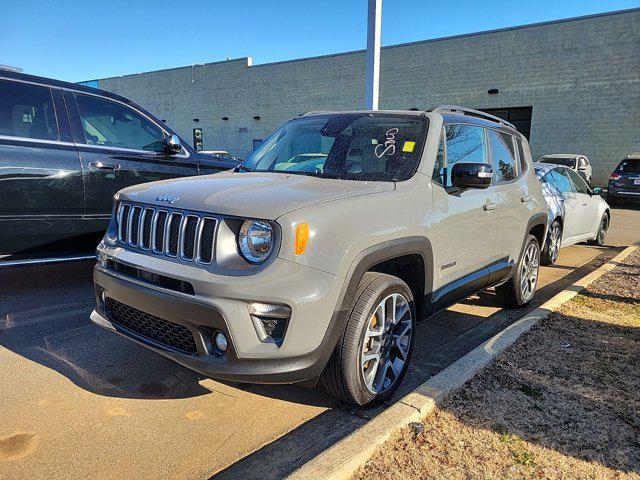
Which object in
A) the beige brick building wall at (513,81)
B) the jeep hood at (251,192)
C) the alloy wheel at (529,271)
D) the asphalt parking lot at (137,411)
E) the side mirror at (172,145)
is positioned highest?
the beige brick building wall at (513,81)

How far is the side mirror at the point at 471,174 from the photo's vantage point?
343cm

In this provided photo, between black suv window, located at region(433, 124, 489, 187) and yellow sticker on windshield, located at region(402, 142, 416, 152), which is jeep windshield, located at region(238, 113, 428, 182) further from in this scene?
black suv window, located at region(433, 124, 489, 187)

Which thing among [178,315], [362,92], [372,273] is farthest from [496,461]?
[362,92]

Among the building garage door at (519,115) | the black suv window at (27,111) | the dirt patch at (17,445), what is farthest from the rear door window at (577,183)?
the building garage door at (519,115)

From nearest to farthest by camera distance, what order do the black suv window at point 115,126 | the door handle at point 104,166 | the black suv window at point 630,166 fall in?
the door handle at point 104,166
the black suv window at point 115,126
the black suv window at point 630,166

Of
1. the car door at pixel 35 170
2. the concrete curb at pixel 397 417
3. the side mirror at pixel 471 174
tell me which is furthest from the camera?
the car door at pixel 35 170

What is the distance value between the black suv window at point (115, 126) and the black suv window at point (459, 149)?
3393mm

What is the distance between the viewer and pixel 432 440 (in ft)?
8.64

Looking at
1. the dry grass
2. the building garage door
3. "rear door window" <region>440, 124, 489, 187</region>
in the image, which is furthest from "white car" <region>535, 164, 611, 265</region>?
the building garage door

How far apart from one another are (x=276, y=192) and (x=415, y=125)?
55.8 inches

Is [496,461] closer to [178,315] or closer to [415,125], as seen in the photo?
[178,315]

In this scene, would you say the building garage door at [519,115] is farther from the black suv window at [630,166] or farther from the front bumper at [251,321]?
the front bumper at [251,321]

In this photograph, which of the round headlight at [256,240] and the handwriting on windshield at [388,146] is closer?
the round headlight at [256,240]

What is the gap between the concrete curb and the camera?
2270mm
